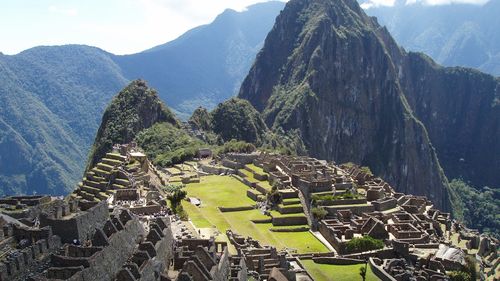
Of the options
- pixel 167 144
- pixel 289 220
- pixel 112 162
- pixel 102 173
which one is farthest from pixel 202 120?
pixel 289 220

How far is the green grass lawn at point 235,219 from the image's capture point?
53.1 metres

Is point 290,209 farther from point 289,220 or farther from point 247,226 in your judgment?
point 247,226

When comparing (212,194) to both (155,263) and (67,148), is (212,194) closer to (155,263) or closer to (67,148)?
(155,263)

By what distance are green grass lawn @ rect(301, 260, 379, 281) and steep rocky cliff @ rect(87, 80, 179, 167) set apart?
7446 centimetres

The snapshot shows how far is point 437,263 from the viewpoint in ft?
154

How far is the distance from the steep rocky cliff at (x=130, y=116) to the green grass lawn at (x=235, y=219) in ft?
158

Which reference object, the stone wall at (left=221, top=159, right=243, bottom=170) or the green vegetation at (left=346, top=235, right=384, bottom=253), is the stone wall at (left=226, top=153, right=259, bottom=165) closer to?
the stone wall at (left=221, top=159, right=243, bottom=170)

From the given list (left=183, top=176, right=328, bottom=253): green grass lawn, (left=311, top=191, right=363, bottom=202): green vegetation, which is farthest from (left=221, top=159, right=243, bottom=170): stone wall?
(left=311, top=191, right=363, bottom=202): green vegetation

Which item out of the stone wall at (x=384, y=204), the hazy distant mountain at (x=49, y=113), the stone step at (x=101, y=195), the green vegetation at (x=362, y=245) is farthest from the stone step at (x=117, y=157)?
the hazy distant mountain at (x=49, y=113)

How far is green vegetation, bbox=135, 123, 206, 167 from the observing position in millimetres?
101306

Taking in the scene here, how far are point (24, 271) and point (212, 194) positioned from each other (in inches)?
1737

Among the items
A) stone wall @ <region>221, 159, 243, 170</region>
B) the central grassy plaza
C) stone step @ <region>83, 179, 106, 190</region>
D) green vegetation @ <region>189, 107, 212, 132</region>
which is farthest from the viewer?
green vegetation @ <region>189, 107, 212, 132</region>

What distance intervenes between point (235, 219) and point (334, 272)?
15632mm

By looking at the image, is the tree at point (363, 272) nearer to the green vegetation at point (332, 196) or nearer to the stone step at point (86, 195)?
the green vegetation at point (332, 196)
